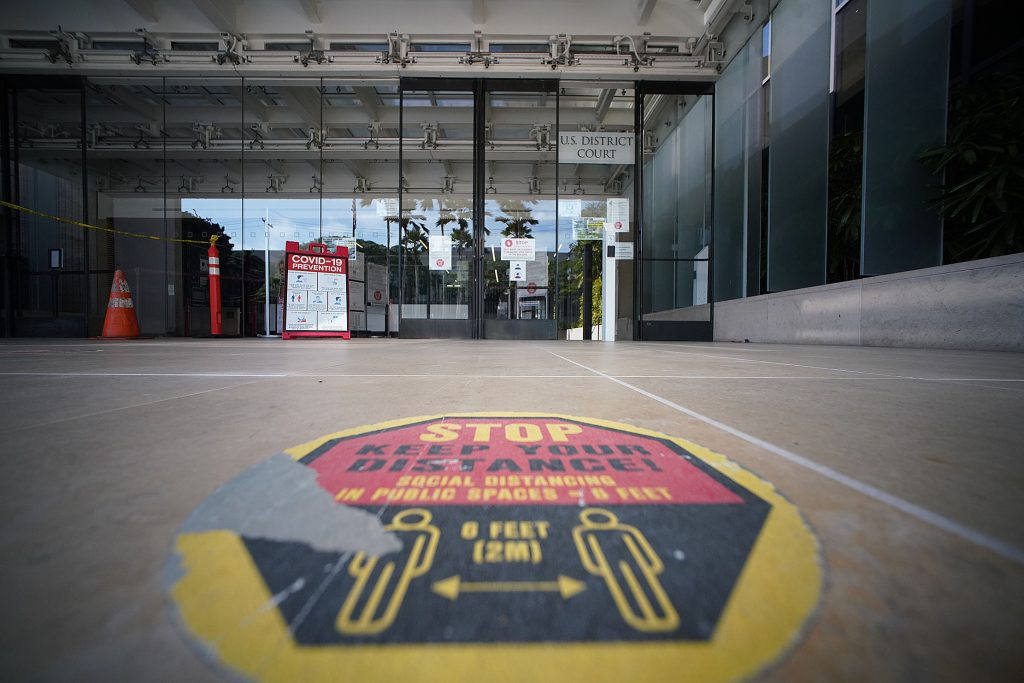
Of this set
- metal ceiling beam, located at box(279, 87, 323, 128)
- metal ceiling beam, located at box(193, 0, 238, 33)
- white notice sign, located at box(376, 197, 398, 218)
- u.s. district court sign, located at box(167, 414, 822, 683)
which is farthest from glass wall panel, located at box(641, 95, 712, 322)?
metal ceiling beam, located at box(193, 0, 238, 33)

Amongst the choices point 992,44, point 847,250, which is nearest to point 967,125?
point 847,250

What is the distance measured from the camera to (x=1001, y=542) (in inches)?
16.4

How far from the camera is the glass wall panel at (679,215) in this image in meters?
7.87

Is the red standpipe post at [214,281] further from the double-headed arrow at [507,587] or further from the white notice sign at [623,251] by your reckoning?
the double-headed arrow at [507,587]

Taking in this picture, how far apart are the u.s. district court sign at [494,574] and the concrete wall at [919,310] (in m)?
4.87

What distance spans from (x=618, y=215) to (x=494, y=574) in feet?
29.5

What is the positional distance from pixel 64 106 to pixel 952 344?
16275 millimetres

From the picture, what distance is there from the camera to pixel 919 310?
427cm

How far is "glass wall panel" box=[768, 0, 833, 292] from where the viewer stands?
5477 mm

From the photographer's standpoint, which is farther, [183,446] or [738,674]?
[183,446]

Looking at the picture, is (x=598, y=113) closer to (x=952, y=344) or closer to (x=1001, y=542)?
(x=952, y=344)

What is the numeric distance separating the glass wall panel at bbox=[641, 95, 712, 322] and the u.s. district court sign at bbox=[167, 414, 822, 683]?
7675 millimetres

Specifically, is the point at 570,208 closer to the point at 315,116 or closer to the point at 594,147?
the point at 594,147

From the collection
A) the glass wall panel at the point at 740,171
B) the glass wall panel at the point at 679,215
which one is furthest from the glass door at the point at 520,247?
the glass wall panel at the point at 740,171
